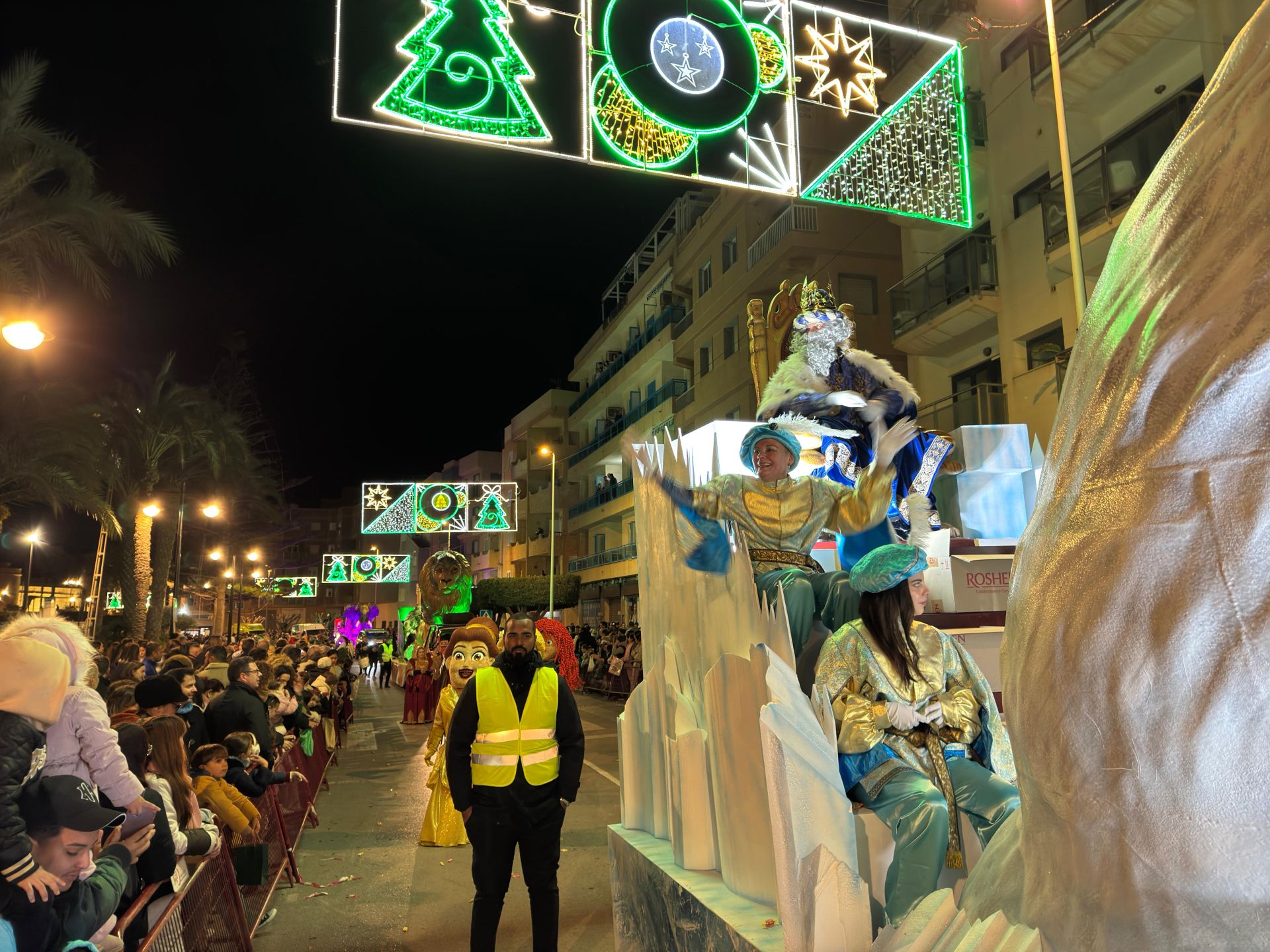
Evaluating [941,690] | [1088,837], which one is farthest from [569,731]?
[1088,837]

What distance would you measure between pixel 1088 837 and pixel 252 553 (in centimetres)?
3819

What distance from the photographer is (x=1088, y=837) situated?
104 cm

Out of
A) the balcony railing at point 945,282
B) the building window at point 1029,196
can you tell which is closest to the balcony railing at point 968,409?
the balcony railing at point 945,282

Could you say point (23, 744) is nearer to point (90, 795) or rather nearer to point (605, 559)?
point (90, 795)

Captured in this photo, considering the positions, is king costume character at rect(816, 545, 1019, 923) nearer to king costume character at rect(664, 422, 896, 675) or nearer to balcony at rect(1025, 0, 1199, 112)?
king costume character at rect(664, 422, 896, 675)

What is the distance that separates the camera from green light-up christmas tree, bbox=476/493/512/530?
76.3ft

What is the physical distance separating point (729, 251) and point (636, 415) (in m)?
9.85

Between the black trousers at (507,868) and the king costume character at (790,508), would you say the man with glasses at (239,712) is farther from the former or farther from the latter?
the king costume character at (790,508)

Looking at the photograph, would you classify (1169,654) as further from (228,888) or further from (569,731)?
(228,888)

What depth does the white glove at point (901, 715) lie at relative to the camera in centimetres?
303

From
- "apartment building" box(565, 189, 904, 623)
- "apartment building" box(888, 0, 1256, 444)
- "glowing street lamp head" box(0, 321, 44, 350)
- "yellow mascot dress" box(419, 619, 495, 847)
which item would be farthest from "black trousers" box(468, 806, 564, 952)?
"apartment building" box(565, 189, 904, 623)

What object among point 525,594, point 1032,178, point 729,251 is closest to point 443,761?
point 1032,178

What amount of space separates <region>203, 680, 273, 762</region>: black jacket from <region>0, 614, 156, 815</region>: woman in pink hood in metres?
2.80

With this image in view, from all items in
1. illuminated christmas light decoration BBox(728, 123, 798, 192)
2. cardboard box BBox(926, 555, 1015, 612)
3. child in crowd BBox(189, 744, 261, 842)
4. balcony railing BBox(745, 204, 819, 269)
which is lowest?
child in crowd BBox(189, 744, 261, 842)
